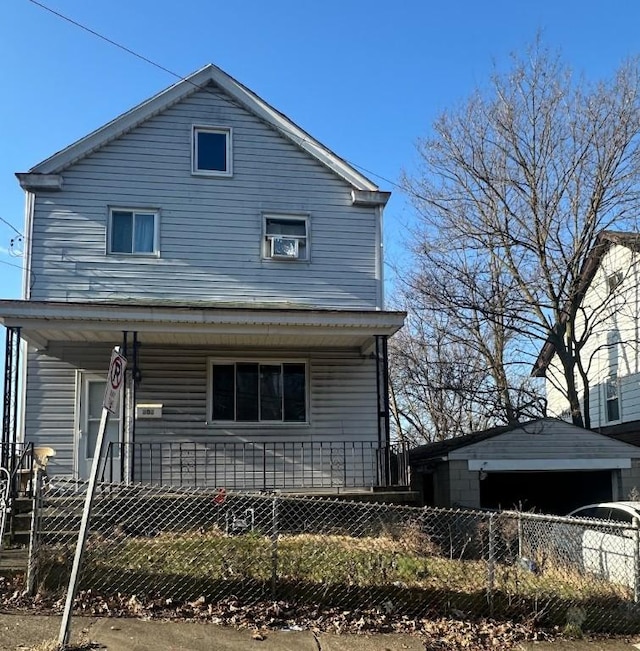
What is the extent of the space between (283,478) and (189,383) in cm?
244

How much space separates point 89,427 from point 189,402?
1.86 metres

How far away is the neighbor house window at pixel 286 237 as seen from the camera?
1397 centimetres

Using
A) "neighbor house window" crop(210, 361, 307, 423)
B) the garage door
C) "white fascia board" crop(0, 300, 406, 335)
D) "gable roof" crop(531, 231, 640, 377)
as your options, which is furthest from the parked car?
"gable roof" crop(531, 231, 640, 377)

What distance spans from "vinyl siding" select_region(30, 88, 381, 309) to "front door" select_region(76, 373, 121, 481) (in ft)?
5.28

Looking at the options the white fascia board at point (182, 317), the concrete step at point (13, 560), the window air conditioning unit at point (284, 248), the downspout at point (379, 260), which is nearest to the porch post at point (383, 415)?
the white fascia board at point (182, 317)

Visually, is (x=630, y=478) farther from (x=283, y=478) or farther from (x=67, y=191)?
(x=67, y=191)

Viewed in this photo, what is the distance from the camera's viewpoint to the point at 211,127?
14406mm

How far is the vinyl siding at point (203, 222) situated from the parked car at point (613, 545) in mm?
5599

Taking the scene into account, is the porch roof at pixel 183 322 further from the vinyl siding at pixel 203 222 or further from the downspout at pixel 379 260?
the downspout at pixel 379 260

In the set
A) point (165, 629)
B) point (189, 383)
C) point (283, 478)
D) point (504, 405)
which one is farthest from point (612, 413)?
point (165, 629)

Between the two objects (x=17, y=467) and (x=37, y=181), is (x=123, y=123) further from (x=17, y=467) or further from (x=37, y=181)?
(x=17, y=467)

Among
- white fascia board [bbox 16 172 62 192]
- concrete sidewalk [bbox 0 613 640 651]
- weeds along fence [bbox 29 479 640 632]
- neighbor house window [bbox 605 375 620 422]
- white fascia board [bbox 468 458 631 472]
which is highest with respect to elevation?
white fascia board [bbox 16 172 62 192]

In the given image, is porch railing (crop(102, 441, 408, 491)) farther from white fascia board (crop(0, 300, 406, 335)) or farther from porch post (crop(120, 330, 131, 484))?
white fascia board (crop(0, 300, 406, 335))

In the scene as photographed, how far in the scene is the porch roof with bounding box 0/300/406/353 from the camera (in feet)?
37.2
